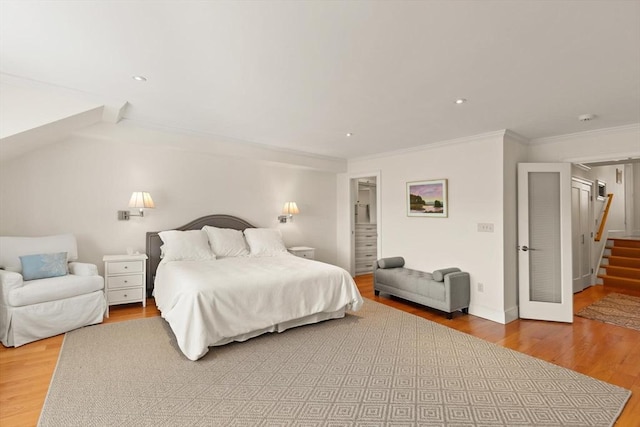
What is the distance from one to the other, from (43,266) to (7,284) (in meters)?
0.40

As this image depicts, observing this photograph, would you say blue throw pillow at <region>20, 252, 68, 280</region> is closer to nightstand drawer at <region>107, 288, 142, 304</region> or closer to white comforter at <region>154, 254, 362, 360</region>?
nightstand drawer at <region>107, 288, 142, 304</region>

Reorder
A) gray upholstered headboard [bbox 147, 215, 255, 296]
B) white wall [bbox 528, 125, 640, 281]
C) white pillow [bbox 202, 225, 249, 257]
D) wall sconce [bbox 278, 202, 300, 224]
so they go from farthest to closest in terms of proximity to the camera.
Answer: wall sconce [bbox 278, 202, 300, 224], white pillow [bbox 202, 225, 249, 257], gray upholstered headboard [bbox 147, 215, 255, 296], white wall [bbox 528, 125, 640, 281]

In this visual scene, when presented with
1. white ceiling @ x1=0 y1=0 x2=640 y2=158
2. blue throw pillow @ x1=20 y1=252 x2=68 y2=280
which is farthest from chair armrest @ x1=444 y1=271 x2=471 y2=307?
blue throw pillow @ x1=20 y1=252 x2=68 y2=280

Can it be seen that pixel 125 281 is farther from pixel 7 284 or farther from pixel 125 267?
pixel 7 284

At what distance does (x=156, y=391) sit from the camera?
2.26 meters

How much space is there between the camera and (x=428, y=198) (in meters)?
4.83

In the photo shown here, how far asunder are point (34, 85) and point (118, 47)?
133 centimetres

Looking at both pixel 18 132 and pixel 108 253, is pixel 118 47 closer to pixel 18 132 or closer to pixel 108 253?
pixel 18 132

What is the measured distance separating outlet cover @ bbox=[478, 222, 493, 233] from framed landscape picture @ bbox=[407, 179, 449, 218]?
52 centimetres

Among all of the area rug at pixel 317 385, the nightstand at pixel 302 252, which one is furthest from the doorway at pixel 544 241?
the nightstand at pixel 302 252

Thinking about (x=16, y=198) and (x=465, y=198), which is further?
(x=465, y=198)

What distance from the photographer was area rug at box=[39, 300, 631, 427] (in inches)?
79.3

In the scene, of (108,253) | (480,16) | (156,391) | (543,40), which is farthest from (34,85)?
(543,40)

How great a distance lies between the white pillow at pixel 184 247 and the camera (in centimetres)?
416
